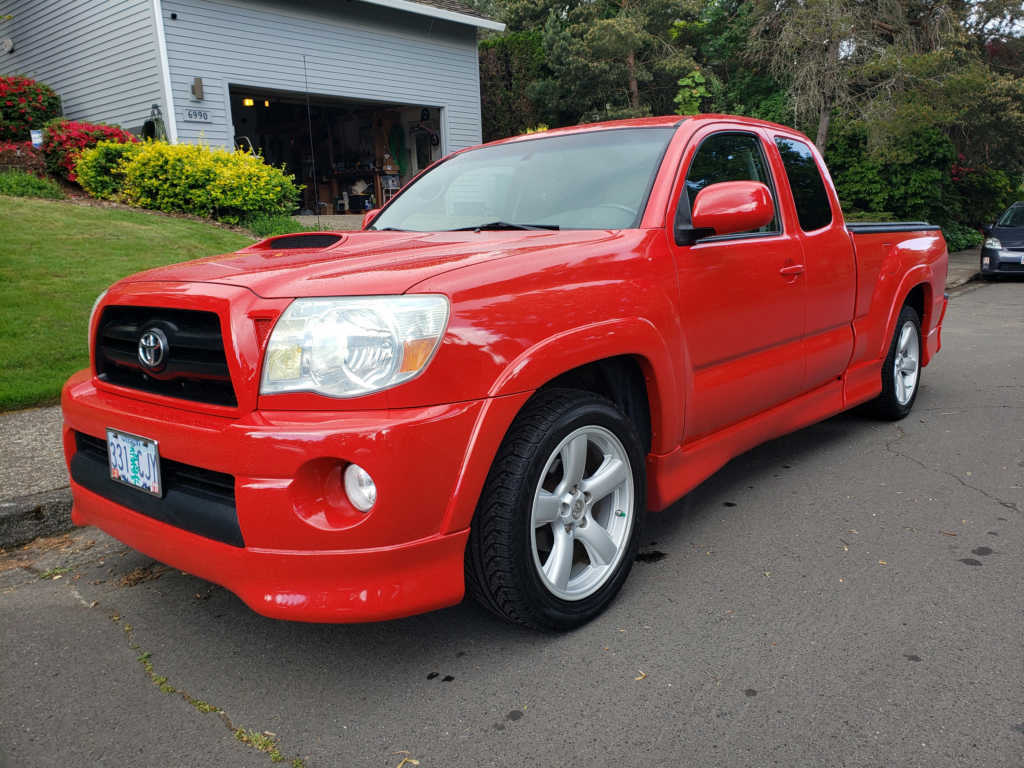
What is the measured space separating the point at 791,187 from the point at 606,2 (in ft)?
66.8

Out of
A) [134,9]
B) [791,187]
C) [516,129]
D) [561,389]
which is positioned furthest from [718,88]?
[561,389]

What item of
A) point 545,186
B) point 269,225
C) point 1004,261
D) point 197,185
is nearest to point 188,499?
point 545,186

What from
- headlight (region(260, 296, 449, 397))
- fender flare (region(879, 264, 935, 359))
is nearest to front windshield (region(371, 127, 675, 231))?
headlight (region(260, 296, 449, 397))

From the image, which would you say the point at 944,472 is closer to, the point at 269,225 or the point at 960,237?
the point at 269,225

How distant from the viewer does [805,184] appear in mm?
4059

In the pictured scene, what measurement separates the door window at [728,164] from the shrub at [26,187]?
1069 cm

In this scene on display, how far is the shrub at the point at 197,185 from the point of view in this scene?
11.4 meters

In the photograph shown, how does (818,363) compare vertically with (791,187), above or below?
below

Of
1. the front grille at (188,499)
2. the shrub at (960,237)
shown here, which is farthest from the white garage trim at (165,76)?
the shrub at (960,237)

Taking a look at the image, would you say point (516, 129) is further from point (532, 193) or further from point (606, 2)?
point (532, 193)

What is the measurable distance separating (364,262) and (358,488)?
75cm

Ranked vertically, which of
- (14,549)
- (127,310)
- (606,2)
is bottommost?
(14,549)

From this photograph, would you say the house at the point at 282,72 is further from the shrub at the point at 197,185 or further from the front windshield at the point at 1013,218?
the front windshield at the point at 1013,218

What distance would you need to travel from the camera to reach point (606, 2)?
21.9m
